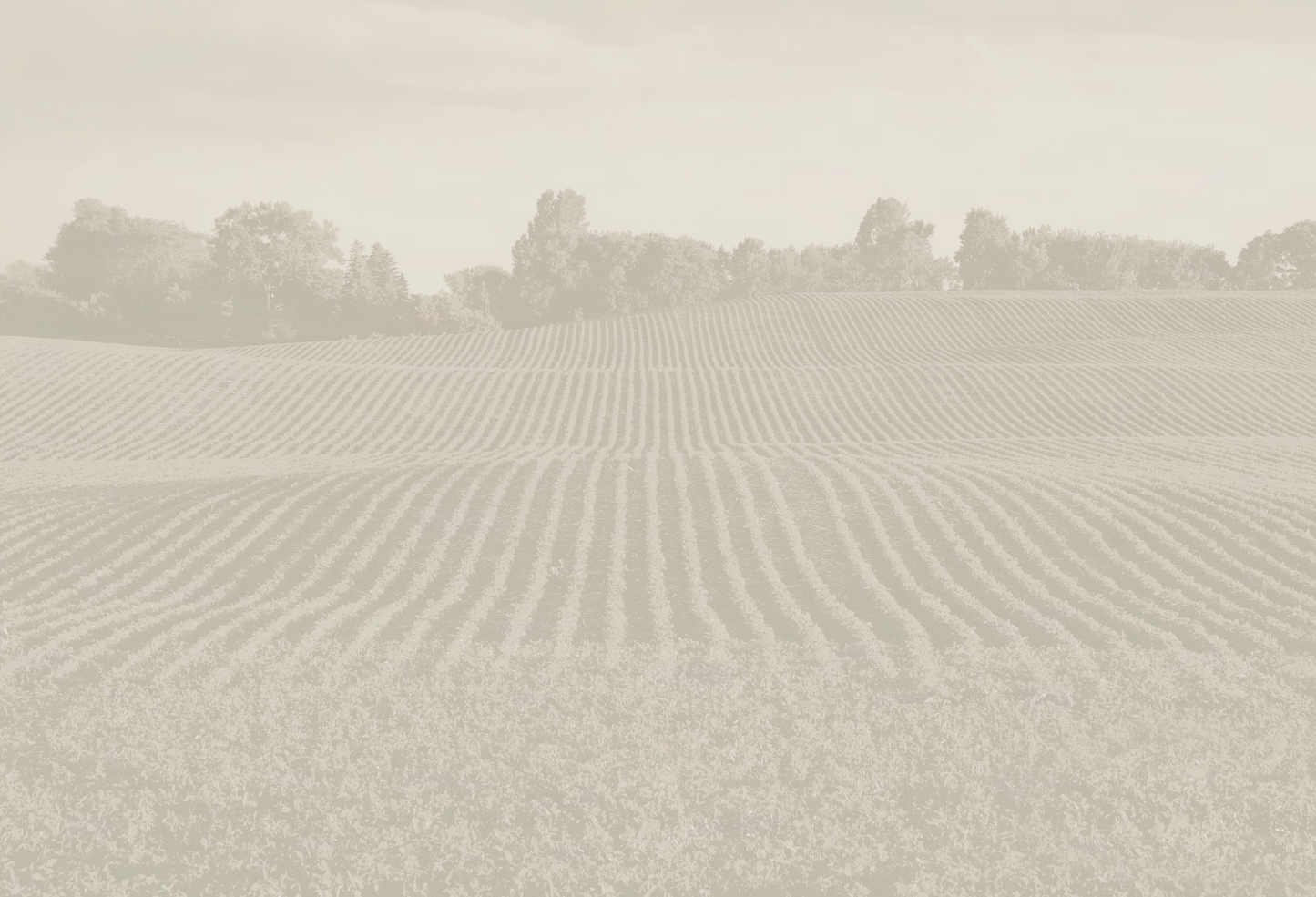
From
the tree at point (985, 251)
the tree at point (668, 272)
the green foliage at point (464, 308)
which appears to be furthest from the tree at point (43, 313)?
the tree at point (985, 251)

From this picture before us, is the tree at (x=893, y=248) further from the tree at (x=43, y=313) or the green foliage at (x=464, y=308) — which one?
the tree at (x=43, y=313)

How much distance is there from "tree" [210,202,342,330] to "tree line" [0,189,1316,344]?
0.30 ft

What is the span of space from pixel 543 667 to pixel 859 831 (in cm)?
519

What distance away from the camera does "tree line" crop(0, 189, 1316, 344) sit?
69.9m

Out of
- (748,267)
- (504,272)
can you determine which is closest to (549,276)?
(504,272)

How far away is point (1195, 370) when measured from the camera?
141 feet

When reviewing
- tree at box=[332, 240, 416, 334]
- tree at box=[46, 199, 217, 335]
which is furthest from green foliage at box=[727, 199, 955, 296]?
tree at box=[46, 199, 217, 335]

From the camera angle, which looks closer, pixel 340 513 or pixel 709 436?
pixel 340 513

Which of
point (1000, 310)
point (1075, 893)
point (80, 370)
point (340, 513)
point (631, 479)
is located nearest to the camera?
point (1075, 893)

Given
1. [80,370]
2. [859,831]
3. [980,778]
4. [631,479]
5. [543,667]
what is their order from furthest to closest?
[80,370] < [631,479] < [543,667] < [980,778] < [859,831]

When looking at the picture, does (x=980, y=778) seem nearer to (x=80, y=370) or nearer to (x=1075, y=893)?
(x=1075, y=893)

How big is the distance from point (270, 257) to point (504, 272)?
68.5ft

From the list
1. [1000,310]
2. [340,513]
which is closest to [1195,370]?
[1000,310]

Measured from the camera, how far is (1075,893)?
871 cm
